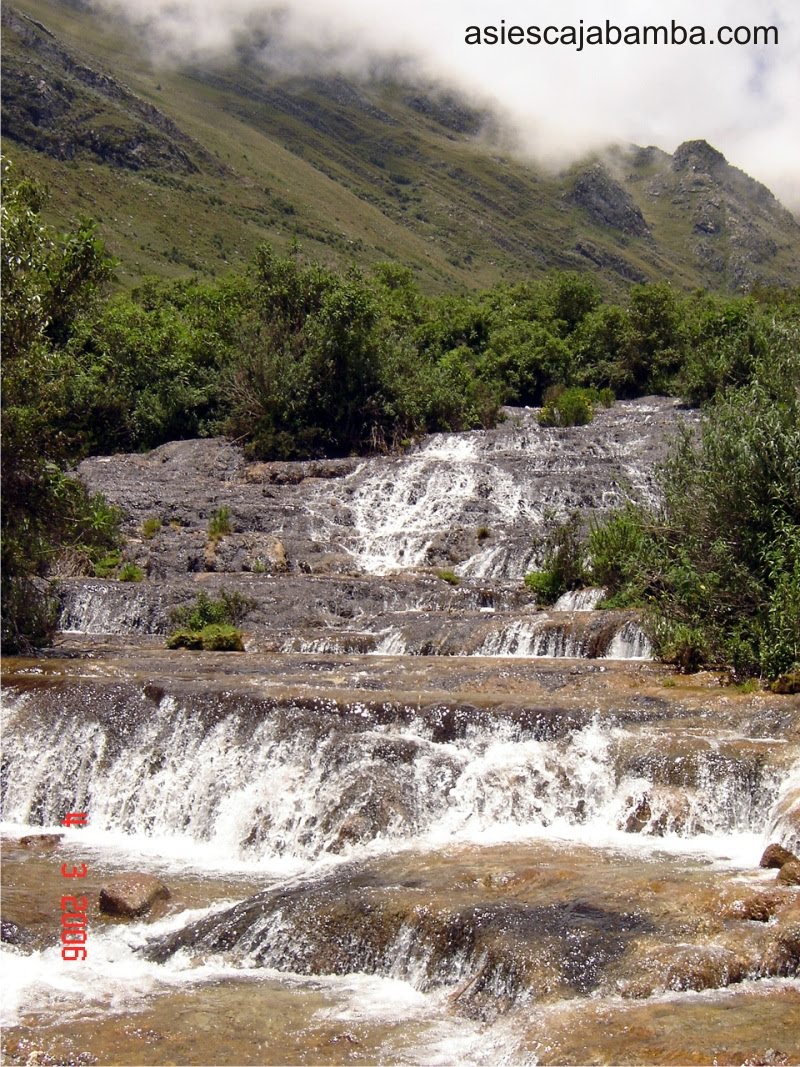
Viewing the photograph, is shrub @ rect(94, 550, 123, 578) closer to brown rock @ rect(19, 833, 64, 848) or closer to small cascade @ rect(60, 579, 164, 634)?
small cascade @ rect(60, 579, 164, 634)

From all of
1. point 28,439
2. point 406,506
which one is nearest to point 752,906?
point 28,439

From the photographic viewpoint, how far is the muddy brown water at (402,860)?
8102mm

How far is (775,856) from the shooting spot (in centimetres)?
1059

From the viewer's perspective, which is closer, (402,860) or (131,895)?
(131,895)

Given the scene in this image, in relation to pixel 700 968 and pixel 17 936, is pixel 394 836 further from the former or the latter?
pixel 700 968

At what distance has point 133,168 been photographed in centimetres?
12350

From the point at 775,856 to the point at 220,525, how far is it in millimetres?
21439

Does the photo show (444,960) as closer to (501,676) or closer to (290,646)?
(501,676)

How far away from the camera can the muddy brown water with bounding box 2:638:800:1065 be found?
8.10 m

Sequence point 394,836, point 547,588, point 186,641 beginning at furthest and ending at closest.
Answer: point 547,588 → point 186,641 → point 394,836

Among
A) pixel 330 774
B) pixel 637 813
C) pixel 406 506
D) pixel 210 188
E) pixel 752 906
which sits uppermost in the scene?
pixel 210 188

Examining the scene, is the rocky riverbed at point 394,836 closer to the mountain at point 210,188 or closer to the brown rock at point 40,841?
the brown rock at point 40,841

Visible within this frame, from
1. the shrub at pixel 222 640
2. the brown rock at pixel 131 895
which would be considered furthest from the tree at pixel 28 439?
the brown rock at pixel 131 895
